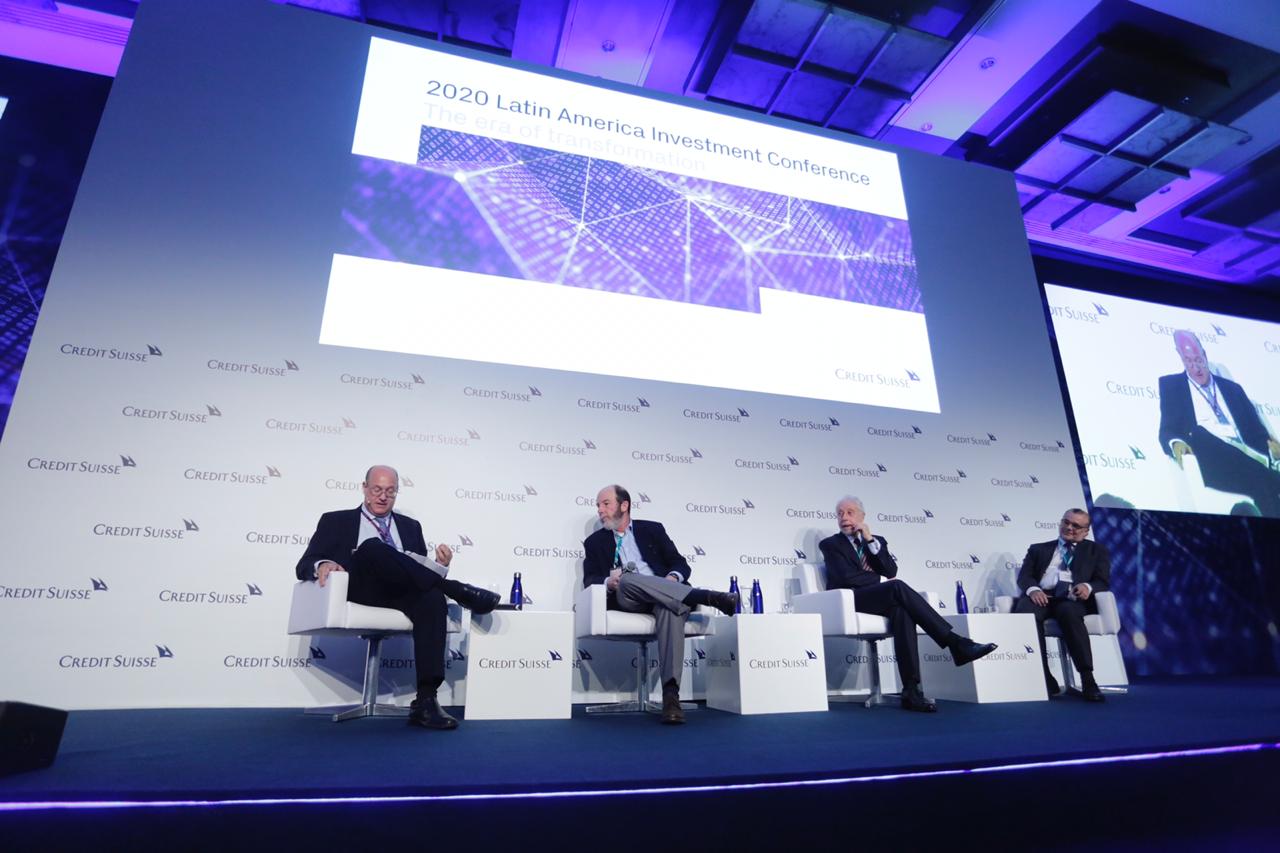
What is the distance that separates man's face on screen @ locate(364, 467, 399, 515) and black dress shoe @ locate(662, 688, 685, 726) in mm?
1511

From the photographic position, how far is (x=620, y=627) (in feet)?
10.4

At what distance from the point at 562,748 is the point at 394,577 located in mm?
1121

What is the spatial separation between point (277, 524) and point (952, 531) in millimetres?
3935

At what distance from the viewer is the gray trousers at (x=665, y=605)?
10.1ft

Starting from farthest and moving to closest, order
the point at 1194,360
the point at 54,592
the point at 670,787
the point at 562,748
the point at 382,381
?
the point at 1194,360 → the point at 382,381 → the point at 54,592 → the point at 562,748 → the point at 670,787

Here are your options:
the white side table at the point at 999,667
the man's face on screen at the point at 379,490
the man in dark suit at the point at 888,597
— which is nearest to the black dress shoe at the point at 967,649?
the man in dark suit at the point at 888,597

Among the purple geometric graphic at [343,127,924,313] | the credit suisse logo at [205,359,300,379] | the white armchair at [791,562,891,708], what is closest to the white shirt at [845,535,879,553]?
the white armchair at [791,562,891,708]

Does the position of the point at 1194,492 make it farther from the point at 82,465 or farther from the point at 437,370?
the point at 82,465

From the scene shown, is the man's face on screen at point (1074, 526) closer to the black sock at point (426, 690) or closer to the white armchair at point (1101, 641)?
the white armchair at point (1101, 641)

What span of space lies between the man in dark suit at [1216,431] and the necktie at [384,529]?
6076 millimetres

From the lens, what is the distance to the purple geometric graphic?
4043 mm

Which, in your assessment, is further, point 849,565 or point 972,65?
point 972,65

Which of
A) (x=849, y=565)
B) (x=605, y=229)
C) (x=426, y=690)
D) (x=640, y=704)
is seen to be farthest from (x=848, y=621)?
(x=605, y=229)

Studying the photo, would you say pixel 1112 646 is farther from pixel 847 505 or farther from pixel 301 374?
pixel 301 374
